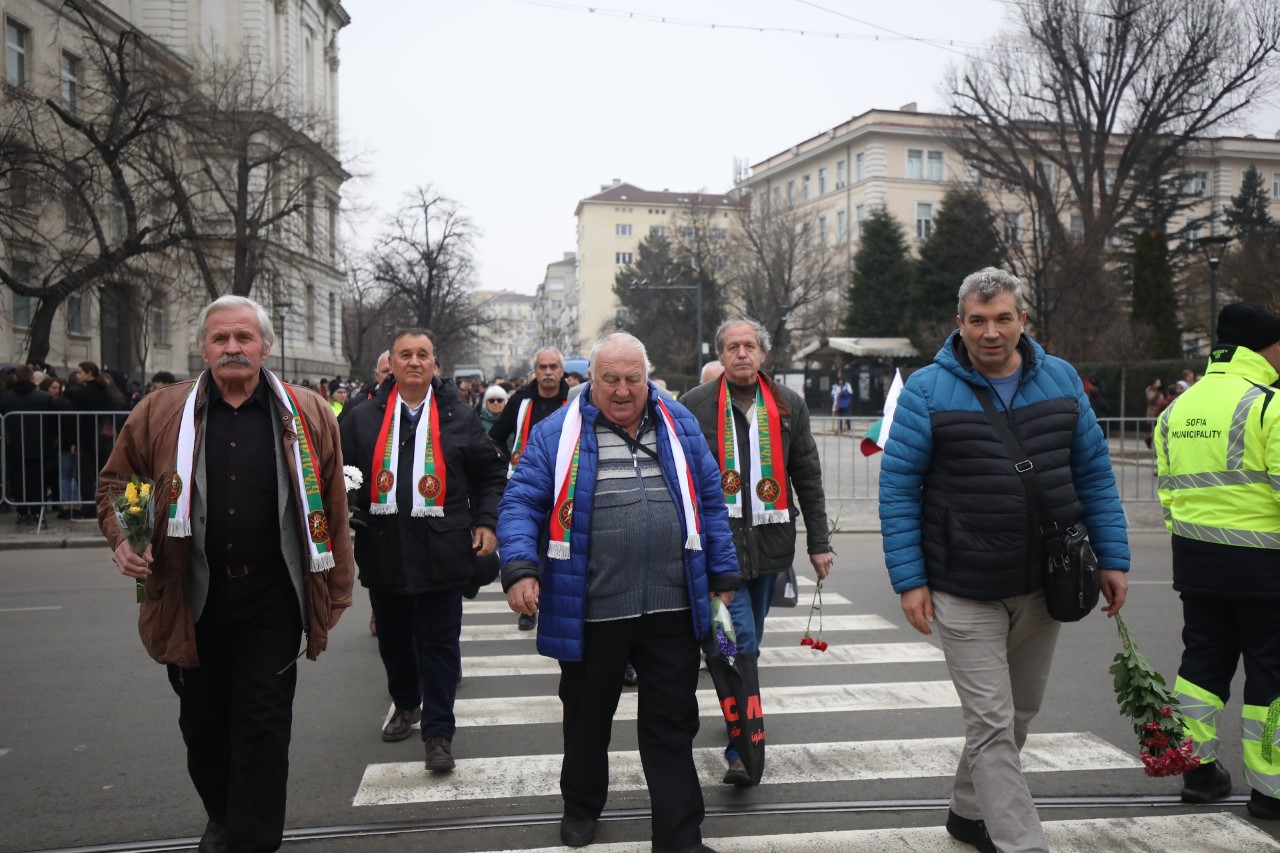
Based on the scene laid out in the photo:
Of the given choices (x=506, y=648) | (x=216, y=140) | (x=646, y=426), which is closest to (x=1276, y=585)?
(x=646, y=426)

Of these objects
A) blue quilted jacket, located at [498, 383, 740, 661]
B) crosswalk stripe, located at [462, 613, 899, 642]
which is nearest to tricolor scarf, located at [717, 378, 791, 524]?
blue quilted jacket, located at [498, 383, 740, 661]

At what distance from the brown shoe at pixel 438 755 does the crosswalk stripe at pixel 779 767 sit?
0.14ft

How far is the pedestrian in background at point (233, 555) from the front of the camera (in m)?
3.75

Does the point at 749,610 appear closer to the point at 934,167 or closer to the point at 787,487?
the point at 787,487

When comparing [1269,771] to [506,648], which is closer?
[1269,771]

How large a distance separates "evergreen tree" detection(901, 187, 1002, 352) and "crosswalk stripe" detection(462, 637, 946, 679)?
34377mm

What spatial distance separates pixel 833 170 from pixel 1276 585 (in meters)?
73.3

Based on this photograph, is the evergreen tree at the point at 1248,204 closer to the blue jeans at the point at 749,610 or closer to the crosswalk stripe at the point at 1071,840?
the blue jeans at the point at 749,610

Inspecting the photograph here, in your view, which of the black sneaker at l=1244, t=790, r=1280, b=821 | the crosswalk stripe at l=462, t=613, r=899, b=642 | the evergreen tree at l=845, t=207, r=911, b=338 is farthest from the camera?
the evergreen tree at l=845, t=207, r=911, b=338

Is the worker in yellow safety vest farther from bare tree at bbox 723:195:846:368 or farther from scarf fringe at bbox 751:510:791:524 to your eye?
bare tree at bbox 723:195:846:368

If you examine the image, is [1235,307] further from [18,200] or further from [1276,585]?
[18,200]

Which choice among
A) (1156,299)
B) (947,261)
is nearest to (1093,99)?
(1156,299)

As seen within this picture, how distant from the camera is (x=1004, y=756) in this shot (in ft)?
12.3

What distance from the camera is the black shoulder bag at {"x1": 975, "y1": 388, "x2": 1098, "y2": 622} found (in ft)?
12.4
